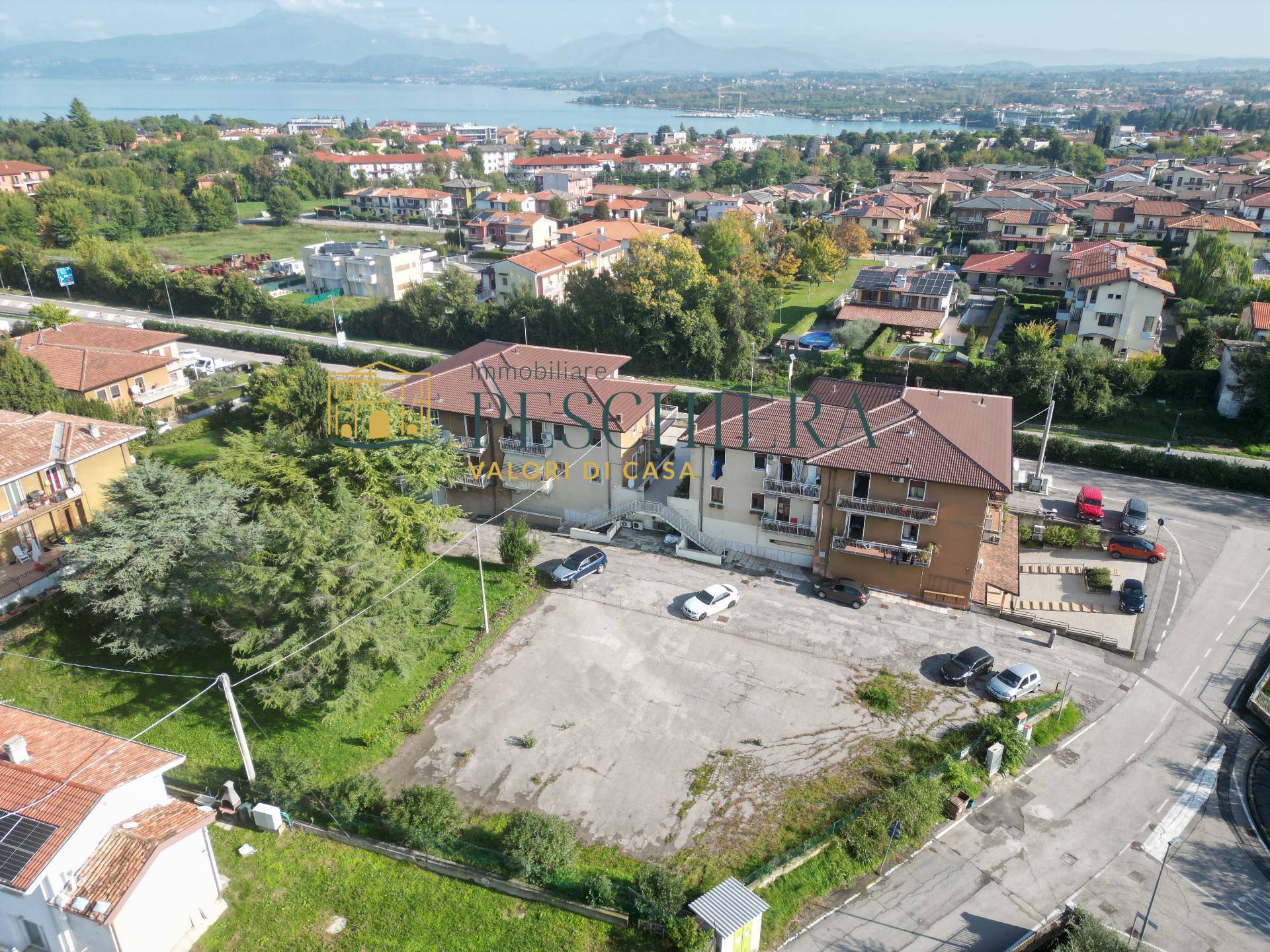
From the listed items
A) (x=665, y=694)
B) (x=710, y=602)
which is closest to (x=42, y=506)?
(x=665, y=694)

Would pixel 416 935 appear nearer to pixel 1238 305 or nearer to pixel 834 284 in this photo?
pixel 1238 305

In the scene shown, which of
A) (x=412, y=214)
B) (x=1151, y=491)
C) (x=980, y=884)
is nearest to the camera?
(x=980, y=884)

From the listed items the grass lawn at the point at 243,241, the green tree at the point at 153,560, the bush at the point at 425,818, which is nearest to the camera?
the bush at the point at 425,818

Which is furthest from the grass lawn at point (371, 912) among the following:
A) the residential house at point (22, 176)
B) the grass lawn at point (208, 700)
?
the residential house at point (22, 176)

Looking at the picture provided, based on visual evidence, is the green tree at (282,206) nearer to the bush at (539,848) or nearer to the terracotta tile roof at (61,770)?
the terracotta tile roof at (61,770)

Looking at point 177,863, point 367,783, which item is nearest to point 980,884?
point 367,783

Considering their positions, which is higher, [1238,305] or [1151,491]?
[1238,305]
